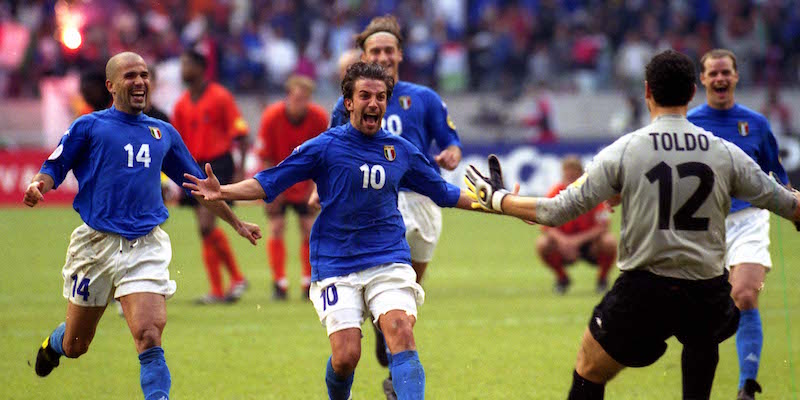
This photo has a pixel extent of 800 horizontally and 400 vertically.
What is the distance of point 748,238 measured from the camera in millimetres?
7941

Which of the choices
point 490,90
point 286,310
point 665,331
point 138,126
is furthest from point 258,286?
point 490,90

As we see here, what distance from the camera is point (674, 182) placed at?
5.46 meters

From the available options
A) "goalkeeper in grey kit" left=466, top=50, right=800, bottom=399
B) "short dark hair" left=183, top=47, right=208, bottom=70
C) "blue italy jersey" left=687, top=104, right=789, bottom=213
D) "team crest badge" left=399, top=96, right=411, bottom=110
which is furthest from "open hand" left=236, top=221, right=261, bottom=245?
"short dark hair" left=183, top=47, right=208, bottom=70

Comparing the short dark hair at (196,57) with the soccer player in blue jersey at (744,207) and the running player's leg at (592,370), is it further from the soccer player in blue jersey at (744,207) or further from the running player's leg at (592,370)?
the running player's leg at (592,370)

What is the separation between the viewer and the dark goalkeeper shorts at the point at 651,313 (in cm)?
557

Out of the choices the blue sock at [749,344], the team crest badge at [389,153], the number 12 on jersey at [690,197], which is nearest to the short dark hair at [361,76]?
the team crest badge at [389,153]

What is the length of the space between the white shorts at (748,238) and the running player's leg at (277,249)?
6.14m

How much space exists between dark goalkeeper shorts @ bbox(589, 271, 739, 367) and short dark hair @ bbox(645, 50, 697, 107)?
0.87 metres

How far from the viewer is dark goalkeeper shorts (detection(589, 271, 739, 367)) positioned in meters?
5.57

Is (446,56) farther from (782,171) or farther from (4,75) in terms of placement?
(782,171)

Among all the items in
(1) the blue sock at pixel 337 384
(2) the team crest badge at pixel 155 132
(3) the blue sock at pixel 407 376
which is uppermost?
(2) the team crest badge at pixel 155 132

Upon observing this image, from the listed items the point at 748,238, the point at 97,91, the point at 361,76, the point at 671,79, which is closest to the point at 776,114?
the point at 748,238

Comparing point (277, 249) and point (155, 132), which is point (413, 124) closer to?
point (155, 132)

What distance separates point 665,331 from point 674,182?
752 mm
